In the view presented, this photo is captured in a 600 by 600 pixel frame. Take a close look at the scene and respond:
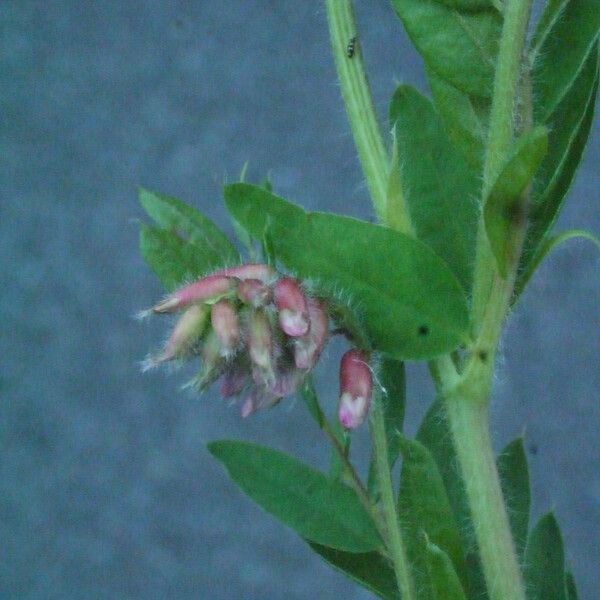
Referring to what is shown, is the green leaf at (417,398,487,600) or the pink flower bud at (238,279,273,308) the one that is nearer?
the pink flower bud at (238,279,273,308)

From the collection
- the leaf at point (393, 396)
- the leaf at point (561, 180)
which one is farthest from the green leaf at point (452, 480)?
the leaf at point (561, 180)

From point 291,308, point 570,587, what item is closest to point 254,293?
point 291,308

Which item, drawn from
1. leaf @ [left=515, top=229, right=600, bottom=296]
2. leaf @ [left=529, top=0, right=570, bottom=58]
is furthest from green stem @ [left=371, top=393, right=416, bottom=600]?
leaf @ [left=529, top=0, right=570, bottom=58]

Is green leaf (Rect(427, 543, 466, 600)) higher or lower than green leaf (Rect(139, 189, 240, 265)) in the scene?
lower

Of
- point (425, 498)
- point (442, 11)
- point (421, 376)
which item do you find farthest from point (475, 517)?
point (421, 376)

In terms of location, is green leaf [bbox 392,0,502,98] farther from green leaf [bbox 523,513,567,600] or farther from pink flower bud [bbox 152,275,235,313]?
green leaf [bbox 523,513,567,600]

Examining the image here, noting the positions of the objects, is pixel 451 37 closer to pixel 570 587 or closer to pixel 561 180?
pixel 561 180

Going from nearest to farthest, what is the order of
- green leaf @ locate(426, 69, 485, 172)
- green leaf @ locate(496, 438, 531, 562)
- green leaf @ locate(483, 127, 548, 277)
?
green leaf @ locate(483, 127, 548, 277), green leaf @ locate(426, 69, 485, 172), green leaf @ locate(496, 438, 531, 562)

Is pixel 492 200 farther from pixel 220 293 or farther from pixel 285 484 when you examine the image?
pixel 285 484
